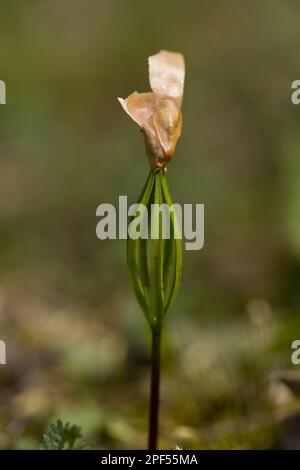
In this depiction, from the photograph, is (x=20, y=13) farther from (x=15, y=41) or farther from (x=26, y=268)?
(x=26, y=268)

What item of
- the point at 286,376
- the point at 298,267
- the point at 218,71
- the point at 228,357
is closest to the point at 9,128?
the point at 218,71

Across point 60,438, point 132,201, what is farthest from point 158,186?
point 132,201

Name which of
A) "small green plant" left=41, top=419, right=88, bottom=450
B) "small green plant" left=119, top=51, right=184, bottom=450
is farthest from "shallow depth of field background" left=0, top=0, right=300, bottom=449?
"small green plant" left=119, top=51, right=184, bottom=450

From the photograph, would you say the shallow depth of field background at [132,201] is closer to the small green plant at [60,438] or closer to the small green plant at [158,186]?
the small green plant at [60,438]

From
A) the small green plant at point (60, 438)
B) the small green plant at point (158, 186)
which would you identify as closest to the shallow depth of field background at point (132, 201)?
the small green plant at point (60, 438)

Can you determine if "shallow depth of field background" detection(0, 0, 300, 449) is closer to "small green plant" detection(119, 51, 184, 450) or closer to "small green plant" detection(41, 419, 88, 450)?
"small green plant" detection(41, 419, 88, 450)
